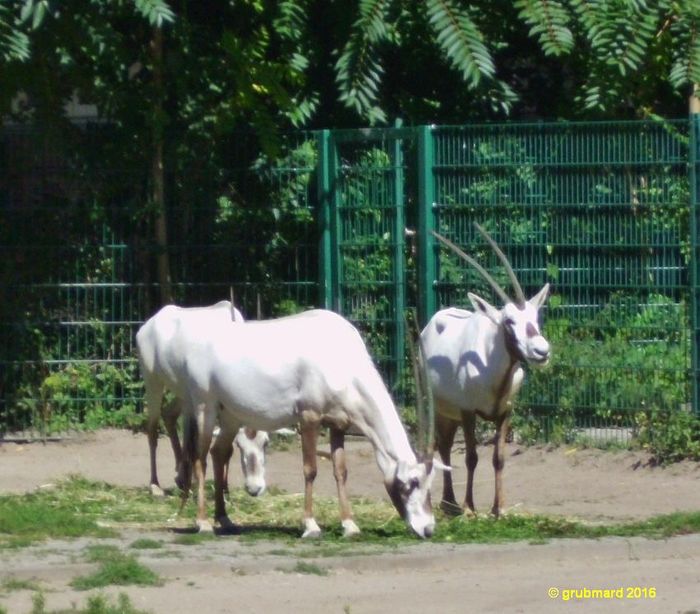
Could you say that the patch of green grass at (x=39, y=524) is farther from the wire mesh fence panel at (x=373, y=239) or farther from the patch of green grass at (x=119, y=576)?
the wire mesh fence panel at (x=373, y=239)

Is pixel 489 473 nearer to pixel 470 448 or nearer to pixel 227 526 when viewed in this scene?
pixel 470 448

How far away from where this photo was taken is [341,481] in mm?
8836

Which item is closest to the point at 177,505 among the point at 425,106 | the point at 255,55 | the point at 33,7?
the point at 33,7

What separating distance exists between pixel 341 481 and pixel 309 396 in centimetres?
51

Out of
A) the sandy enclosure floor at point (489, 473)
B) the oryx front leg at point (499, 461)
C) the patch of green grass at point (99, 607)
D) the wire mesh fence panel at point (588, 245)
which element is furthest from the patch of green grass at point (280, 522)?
the wire mesh fence panel at point (588, 245)

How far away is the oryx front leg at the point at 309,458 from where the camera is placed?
8.76 m

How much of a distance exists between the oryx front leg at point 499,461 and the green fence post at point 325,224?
12.0 feet

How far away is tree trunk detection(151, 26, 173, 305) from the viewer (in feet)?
43.0

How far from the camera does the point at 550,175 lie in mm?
12180

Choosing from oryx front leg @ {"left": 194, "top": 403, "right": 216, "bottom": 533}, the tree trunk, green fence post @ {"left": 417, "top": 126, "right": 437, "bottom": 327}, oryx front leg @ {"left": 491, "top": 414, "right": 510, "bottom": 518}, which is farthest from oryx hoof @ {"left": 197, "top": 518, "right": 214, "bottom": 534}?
the tree trunk

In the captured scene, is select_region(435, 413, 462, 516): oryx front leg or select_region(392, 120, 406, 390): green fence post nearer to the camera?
select_region(435, 413, 462, 516): oryx front leg

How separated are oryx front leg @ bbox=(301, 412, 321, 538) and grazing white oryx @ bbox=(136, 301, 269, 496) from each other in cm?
78

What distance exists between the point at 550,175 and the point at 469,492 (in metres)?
3.36

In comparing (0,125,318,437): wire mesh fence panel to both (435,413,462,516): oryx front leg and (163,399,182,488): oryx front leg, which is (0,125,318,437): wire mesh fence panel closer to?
(163,399,182,488): oryx front leg
